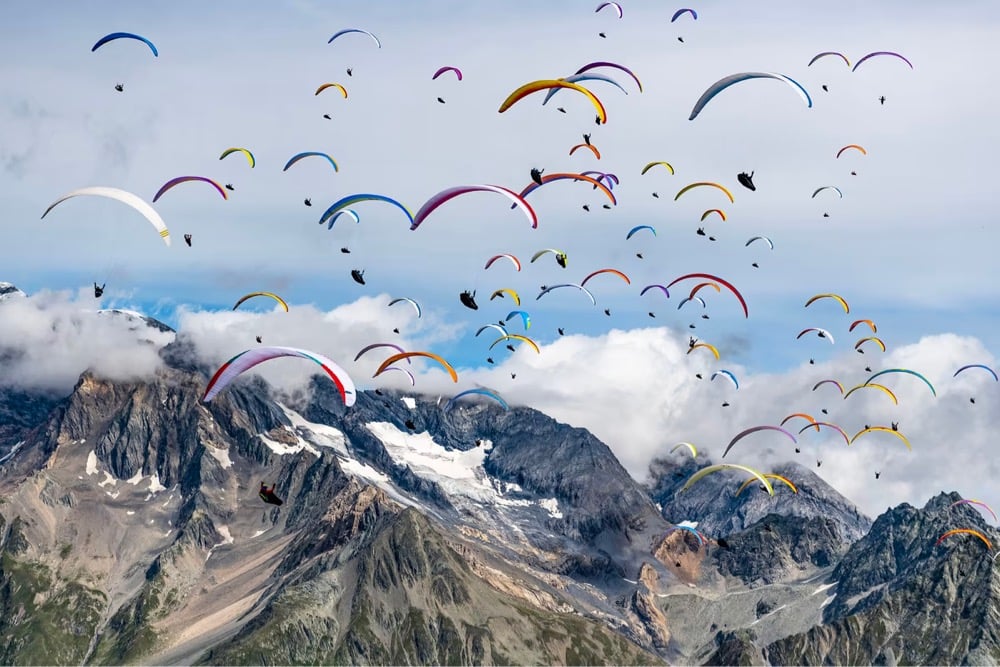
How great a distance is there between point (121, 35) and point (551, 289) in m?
46.6

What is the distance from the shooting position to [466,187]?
91750mm

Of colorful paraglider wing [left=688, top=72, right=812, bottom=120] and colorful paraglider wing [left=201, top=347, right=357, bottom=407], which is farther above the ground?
colorful paraglider wing [left=688, top=72, right=812, bottom=120]

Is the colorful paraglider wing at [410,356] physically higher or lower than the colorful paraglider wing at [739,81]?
lower

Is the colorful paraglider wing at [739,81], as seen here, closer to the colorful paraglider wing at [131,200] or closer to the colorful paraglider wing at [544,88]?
the colorful paraglider wing at [544,88]

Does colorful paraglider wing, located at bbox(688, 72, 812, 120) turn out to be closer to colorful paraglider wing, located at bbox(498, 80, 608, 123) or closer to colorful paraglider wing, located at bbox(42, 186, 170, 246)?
colorful paraglider wing, located at bbox(498, 80, 608, 123)

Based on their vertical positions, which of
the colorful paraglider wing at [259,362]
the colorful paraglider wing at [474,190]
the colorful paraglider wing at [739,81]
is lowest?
the colorful paraglider wing at [259,362]

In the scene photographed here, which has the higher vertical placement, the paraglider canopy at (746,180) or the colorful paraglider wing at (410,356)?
the paraglider canopy at (746,180)

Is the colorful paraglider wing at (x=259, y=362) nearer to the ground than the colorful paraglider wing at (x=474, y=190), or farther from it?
nearer to the ground

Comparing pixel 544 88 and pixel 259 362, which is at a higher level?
pixel 544 88

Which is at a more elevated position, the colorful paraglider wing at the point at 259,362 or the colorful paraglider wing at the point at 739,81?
the colorful paraglider wing at the point at 739,81

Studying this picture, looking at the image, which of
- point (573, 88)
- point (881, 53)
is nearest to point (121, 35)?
point (573, 88)

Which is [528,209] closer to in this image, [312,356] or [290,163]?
[312,356]

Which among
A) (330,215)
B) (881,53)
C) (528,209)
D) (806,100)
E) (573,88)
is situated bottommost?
(330,215)

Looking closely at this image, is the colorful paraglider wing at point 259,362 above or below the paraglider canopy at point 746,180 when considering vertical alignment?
below
